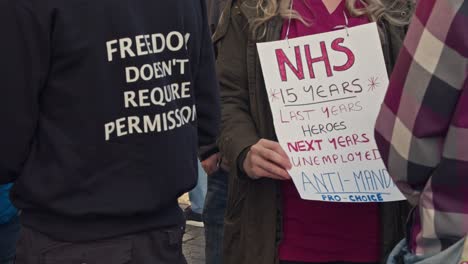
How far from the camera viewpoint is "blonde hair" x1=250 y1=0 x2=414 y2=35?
2.20m

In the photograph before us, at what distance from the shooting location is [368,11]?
A: 86.6 inches

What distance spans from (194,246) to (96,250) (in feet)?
10.5

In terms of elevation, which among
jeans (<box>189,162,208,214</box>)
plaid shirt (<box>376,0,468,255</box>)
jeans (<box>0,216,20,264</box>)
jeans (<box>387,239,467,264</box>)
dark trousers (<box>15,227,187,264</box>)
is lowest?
jeans (<box>189,162,208,214</box>)

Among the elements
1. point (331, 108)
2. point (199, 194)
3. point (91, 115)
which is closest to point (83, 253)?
point (91, 115)

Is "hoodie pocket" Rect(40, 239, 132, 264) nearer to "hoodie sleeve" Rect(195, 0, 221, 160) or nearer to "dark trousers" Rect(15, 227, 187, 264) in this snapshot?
"dark trousers" Rect(15, 227, 187, 264)

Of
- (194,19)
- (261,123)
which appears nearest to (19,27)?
(194,19)

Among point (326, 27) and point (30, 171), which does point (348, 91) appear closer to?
point (326, 27)

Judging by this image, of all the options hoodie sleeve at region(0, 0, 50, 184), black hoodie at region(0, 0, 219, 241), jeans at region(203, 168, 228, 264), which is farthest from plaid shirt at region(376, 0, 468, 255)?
jeans at region(203, 168, 228, 264)

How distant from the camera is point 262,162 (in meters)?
2.19

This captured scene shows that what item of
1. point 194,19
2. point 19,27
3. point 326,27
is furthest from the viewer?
point 326,27

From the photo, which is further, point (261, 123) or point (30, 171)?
point (261, 123)

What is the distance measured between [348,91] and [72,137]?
824 mm

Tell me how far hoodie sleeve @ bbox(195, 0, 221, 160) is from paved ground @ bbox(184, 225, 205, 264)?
2534 millimetres

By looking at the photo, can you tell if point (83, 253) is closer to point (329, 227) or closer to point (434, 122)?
point (329, 227)
